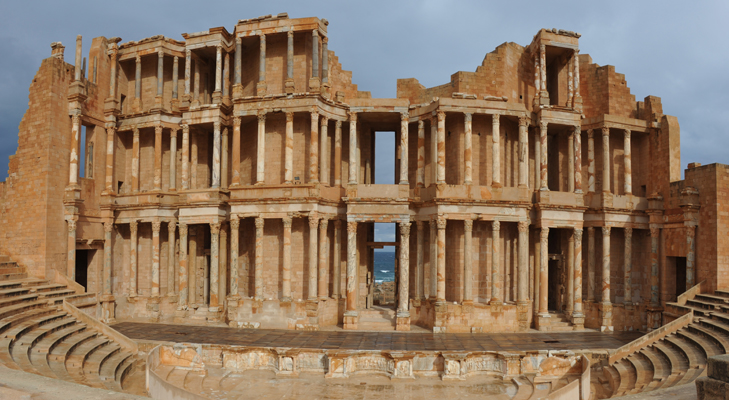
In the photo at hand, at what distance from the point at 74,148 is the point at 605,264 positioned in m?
27.4

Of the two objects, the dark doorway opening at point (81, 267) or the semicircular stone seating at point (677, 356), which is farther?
the dark doorway opening at point (81, 267)

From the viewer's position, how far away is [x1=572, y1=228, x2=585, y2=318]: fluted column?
24141 mm

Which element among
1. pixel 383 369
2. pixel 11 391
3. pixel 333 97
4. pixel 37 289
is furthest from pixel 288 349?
pixel 333 97

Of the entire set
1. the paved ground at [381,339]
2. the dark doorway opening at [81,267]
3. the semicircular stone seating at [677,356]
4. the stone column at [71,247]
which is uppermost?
the stone column at [71,247]

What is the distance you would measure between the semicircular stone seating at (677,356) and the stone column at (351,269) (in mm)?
11005

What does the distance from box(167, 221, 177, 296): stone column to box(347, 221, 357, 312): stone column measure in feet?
32.3

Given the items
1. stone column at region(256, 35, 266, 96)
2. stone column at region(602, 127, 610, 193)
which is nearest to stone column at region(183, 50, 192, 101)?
stone column at region(256, 35, 266, 96)

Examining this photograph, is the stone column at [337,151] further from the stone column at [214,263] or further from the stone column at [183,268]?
the stone column at [183,268]

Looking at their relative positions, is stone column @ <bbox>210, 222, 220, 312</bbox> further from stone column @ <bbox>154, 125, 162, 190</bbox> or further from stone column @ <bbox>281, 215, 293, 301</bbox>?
stone column @ <bbox>154, 125, 162, 190</bbox>

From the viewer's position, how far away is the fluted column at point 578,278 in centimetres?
2414

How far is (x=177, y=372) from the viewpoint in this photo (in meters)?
16.3

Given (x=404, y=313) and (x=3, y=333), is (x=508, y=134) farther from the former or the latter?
(x=3, y=333)

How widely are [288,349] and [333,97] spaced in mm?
15356

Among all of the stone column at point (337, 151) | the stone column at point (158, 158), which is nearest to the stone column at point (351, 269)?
the stone column at point (337, 151)
